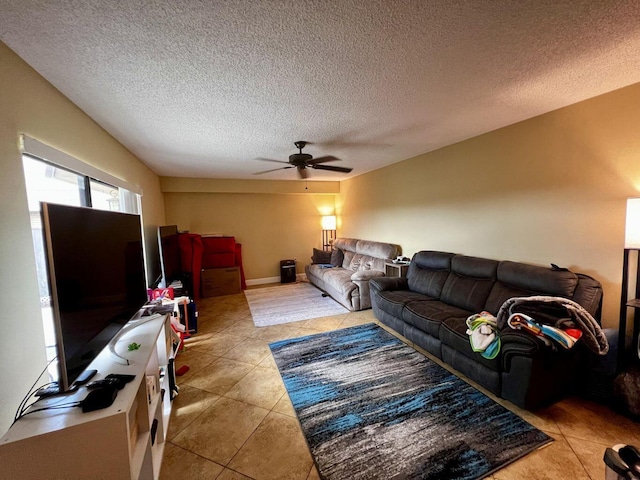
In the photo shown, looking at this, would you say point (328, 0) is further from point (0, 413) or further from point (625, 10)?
point (0, 413)

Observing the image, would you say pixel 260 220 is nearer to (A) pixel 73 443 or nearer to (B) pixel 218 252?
(B) pixel 218 252

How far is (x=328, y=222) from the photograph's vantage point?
6.70m

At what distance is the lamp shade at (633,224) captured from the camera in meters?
1.81

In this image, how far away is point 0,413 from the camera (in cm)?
112

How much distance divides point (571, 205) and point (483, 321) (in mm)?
1383

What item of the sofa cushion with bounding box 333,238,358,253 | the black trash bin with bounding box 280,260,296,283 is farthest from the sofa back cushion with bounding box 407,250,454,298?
the black trash bin with bounding box 280,260,296,283

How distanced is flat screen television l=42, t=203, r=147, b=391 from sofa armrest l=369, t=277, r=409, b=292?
2830 millimetres

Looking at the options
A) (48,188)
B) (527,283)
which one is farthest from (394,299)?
(48,188)

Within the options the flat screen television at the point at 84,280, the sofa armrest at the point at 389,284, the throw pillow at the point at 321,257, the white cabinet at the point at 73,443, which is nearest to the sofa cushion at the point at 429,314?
the sofa armrest at the point at 389,284

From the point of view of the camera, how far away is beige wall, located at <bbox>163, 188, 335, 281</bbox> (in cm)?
564

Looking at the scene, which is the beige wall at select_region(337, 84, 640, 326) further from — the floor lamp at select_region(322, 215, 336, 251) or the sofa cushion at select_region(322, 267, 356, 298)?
the floor lamp at select_region(322, 215, 336, 251)

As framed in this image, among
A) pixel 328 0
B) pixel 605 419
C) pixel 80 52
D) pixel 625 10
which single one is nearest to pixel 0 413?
pixel 80 52

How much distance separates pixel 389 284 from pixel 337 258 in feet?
7.32

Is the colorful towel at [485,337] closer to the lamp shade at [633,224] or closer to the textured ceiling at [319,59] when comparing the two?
the lamp shade at [633,224]
